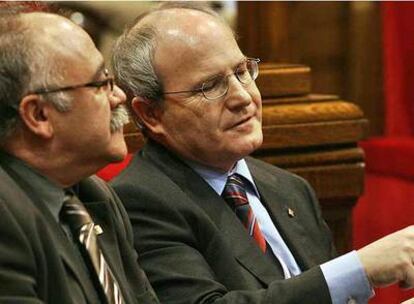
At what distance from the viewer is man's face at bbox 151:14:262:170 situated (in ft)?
6.63

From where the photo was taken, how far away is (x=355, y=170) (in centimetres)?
279

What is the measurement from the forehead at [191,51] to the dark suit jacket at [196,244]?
0.17m

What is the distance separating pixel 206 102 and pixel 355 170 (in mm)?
850

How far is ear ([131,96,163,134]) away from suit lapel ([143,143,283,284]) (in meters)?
0.06

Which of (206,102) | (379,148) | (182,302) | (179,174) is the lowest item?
(379,148)

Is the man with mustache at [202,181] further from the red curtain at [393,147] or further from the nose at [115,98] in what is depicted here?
the red curtain at [393,147]

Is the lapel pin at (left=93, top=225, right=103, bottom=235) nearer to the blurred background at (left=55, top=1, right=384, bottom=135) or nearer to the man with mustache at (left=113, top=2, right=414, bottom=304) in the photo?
the man with mustache at (left=113, top=2, right=414, bottom=304)

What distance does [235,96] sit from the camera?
2.04 meters

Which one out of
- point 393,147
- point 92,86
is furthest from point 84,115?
point 393,147

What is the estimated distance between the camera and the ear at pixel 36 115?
63.1 inches

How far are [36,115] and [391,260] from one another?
25.5 inches

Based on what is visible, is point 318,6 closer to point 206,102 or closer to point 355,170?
point 355,170

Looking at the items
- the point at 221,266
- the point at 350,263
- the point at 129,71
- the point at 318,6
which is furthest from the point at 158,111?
the point at 318,6

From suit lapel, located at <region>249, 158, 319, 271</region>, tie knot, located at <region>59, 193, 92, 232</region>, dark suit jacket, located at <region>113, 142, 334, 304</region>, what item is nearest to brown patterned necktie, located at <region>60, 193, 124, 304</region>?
tie knot, located at <region>59, 193, 92, 232</region>
